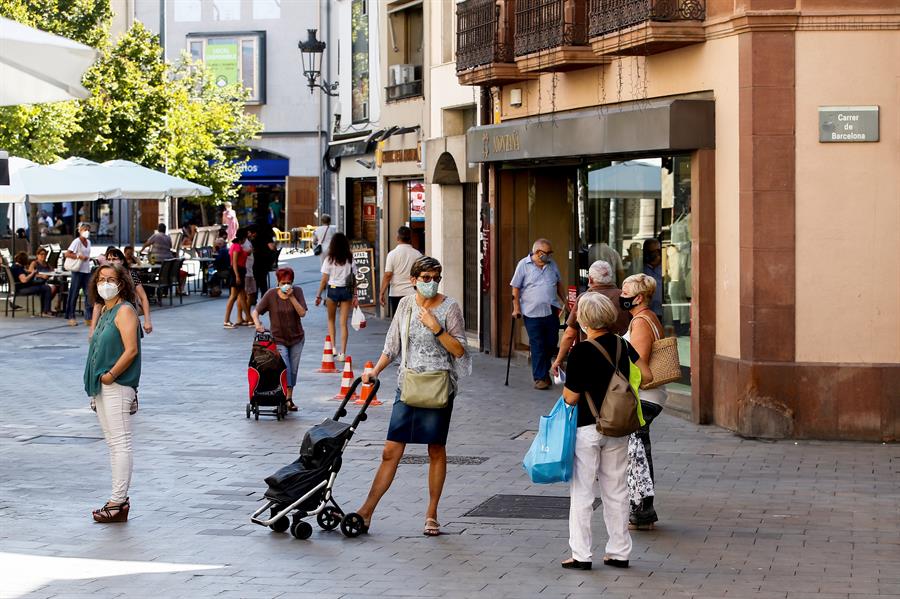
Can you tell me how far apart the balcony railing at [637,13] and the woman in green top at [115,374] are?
6699 mm

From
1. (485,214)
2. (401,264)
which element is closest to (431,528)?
(401,264)

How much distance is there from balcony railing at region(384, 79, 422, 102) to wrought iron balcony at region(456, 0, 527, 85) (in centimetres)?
516

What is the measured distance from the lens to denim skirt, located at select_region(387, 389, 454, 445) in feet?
31.3

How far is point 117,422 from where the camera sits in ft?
33.3

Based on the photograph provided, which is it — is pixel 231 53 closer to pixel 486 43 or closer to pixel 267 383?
pixel 486 43

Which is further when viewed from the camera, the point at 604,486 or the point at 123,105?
the point at 123,105

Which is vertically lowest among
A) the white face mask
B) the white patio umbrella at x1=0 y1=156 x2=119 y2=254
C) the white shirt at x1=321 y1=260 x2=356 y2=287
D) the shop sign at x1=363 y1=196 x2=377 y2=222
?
the white shirt at x1=321 y1=260 x2=356 y2=287

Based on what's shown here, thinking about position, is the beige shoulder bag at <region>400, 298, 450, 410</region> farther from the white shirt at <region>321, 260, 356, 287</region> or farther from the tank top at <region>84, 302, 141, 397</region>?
the white shirt at <region>321, 260, 356, 287</region>

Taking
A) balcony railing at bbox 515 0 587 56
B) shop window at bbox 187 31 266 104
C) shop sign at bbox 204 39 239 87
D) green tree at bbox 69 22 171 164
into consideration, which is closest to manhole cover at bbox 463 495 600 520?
balcony railing at bbox 515 0 587 56

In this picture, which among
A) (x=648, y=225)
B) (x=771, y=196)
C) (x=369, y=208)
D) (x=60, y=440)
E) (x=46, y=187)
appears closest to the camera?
(x=60, y=440)

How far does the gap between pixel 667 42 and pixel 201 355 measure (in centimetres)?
932

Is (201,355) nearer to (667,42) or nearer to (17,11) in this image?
(667,42)

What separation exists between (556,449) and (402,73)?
1915 cm

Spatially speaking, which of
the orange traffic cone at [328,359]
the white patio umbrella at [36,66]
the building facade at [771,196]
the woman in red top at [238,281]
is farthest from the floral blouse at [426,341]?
the woman in red top at [238,281]
